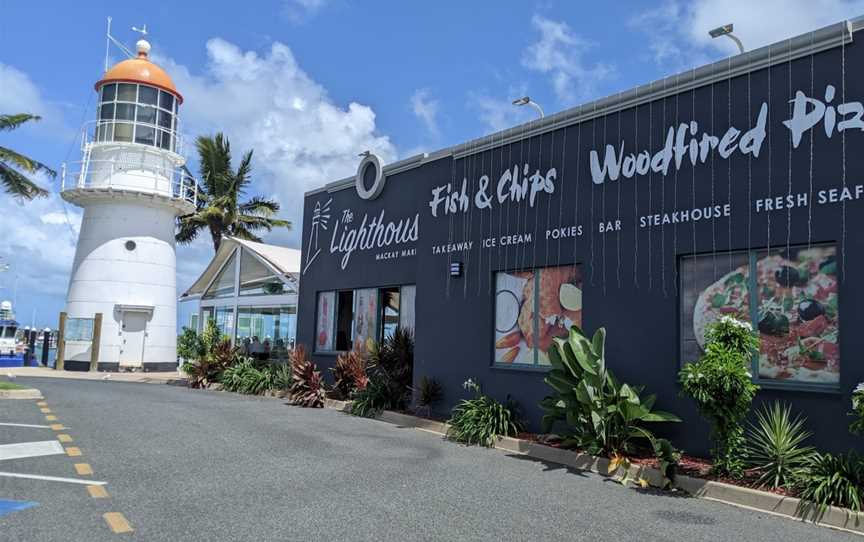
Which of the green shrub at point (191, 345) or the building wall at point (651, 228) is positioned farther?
the green shrub at point (191, 345)

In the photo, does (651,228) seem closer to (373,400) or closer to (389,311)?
(373,400)

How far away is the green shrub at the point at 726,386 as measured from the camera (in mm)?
7629

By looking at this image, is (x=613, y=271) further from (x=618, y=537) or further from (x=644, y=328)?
(x=618, y=537)

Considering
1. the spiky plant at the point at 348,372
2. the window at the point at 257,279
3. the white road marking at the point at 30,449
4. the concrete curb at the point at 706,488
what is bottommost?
the white road marking at the point at 30,449

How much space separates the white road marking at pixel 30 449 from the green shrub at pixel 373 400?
5851mm

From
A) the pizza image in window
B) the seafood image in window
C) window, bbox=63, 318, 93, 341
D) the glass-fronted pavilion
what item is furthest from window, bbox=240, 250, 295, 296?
the seafood image in window

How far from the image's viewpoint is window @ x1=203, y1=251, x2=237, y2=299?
23828 millimetres

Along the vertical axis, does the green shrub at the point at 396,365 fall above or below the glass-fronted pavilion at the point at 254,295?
below

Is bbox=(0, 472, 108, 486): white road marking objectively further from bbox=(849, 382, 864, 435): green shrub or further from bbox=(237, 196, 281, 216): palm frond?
bbox=(237, 196, 281, 216): palm frond

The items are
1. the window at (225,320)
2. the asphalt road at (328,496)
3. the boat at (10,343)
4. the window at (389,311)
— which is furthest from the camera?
the boat at (10,343)

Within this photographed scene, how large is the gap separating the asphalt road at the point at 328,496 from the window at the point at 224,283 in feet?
40.8

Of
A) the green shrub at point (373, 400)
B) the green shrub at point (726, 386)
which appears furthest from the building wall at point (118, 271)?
the green shrub at point (726, 386)

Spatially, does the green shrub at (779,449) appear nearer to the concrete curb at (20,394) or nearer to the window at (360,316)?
the window at (360,316)

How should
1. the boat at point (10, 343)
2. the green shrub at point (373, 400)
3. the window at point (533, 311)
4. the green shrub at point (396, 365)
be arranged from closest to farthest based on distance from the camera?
the window at point (533, 311) < the green shrub at point (373, 400) < the green shrub at point (396, 365) < the boat at point (10, 343)
